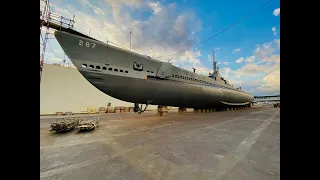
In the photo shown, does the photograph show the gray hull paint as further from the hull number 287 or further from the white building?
the white building

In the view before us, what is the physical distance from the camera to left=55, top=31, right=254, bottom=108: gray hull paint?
5145 millimetres

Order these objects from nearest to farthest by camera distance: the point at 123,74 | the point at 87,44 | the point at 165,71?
the point at 87,44, the point at 123,74, the point at 165,71

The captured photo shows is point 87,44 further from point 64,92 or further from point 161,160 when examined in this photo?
point 64,92

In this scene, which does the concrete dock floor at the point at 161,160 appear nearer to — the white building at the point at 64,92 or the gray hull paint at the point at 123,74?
the gray hull paint at the point at 123,74

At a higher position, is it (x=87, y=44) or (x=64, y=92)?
(x=87, y=44)

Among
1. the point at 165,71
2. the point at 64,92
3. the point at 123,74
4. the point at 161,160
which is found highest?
the point at 165,71

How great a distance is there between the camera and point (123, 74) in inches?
235

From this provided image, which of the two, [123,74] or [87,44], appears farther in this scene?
[123,74]

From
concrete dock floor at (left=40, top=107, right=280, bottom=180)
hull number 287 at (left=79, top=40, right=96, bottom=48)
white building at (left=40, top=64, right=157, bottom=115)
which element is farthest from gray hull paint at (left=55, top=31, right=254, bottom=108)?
white building at (left=40, top=64, right=157, bottom=115)

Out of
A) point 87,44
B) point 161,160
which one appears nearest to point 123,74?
point 87,44

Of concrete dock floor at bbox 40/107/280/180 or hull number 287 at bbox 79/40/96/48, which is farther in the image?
hull number 287 at bbox 79/40/96/48

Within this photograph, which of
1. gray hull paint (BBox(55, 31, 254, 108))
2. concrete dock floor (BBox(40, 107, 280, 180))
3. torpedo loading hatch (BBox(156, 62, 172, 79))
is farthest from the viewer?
torpedo loading hatch (BBox(156, 62, 172, 79))

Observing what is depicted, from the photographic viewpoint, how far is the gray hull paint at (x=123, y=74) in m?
5.14
